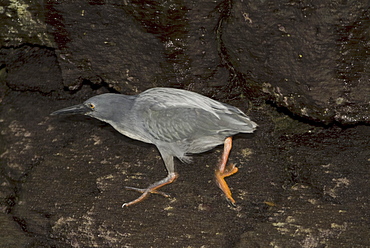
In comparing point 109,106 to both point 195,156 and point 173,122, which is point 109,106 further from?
point 195,156

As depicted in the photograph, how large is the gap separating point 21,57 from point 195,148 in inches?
93.6

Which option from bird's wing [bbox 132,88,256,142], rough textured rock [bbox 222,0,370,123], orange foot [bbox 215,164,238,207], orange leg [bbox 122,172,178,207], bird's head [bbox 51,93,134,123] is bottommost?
orange leg [bbox 122,172,178,207]

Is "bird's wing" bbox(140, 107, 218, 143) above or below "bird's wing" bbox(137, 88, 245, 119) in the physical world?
below

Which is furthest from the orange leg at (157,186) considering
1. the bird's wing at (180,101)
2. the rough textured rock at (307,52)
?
the rough textured rock at (307,52)

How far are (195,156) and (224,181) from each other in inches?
18.0

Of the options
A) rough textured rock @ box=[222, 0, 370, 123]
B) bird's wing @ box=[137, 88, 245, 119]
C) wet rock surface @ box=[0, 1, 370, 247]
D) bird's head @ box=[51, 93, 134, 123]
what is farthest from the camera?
bird's head @ box=[51, 93, 134, 123]

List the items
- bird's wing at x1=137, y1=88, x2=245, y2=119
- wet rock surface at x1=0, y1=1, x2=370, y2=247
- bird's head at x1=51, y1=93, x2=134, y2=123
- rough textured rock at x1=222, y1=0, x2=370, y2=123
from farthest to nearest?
1. bird's head at x1=51, y1=93, x2=134, y2=123
2. bird's wing at x1=137, y1=88, x2=245, y2=119
3. wet rock surface at x1=0, y1=1, x2=370, y2=247
4. rough textured rock at x1=222, y1=0, x2=370, y2=123

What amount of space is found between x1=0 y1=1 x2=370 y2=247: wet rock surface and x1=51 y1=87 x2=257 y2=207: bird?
0.20 m

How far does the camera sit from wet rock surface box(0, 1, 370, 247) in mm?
3811

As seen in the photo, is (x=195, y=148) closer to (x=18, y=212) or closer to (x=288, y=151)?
(x=288, y=151)

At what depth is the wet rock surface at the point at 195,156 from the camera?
150 inches

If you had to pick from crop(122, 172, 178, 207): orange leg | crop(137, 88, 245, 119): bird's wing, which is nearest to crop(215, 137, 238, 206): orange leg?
crop(137, 88, 245, 119): bird's wing

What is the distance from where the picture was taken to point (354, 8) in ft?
11.6

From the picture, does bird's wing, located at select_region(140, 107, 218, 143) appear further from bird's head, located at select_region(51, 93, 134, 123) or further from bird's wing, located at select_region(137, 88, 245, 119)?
bird's head, located at select_region(51, 93, 134, 123)
